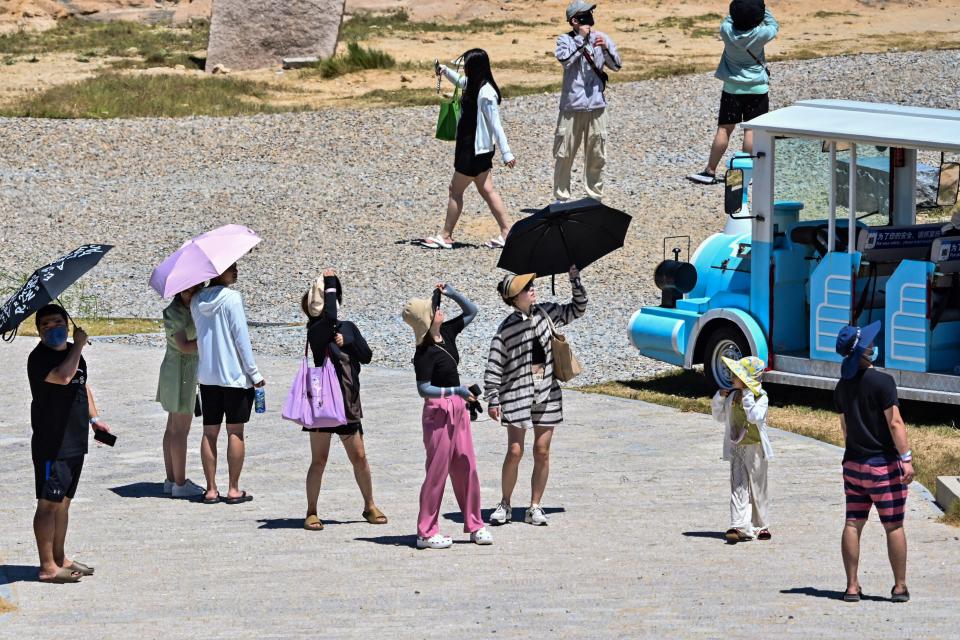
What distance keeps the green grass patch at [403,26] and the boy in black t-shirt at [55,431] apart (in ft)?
95.7

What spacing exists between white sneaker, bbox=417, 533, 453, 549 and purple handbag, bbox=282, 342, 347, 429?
780mm

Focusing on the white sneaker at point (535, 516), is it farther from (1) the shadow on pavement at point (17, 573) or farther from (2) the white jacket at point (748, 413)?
(1) the shadow on pavement at point (17, 573)

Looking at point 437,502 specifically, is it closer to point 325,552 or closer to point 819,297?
point 325,552

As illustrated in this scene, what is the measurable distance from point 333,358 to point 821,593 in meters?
2.88

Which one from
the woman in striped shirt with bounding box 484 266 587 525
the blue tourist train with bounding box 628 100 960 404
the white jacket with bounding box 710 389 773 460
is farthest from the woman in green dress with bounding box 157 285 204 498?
the blue tourist train with bounding box 628 100 960 404

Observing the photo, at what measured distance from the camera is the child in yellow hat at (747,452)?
9125 millimetres

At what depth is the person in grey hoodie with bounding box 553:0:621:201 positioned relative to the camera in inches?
726

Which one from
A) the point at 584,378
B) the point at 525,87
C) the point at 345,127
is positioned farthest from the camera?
the point at 525,87

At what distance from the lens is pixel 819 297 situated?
12.1 m

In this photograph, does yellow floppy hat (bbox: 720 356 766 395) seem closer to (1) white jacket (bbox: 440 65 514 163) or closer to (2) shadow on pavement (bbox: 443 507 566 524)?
(2) shadow on pavement (bbox: 443 507 566 524)

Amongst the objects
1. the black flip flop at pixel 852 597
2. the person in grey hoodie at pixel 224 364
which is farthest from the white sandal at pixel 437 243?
the black flip flop at pixel 852 597

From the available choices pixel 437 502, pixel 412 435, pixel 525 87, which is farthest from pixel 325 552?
pixel 525 87

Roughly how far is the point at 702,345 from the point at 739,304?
1.70ft

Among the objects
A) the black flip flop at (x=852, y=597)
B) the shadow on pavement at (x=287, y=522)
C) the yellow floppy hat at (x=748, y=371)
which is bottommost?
the shadow on pavement at (x=287, y=522)
